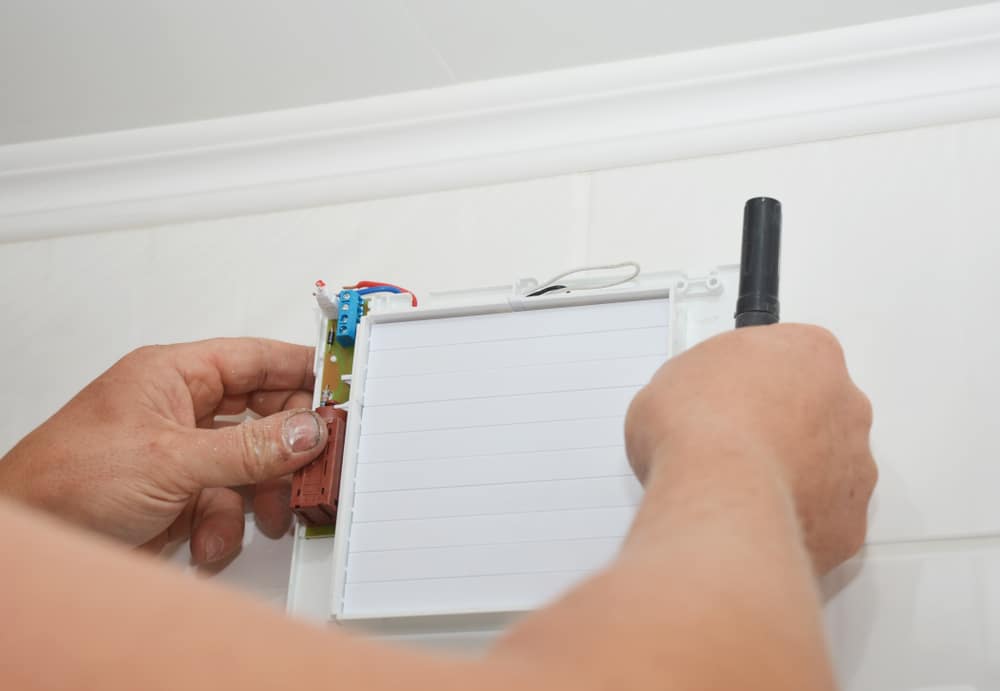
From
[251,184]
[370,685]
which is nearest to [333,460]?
[251,184]

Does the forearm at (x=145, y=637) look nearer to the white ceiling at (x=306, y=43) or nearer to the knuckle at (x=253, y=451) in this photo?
the knuckle at (x=253, y=451)

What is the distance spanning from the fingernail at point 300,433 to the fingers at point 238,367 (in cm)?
13

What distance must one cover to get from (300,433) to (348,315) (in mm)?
116

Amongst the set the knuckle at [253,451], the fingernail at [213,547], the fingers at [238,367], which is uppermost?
the fingers at [238,367]

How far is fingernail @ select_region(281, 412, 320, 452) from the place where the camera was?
931mm

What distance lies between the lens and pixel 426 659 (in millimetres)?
320

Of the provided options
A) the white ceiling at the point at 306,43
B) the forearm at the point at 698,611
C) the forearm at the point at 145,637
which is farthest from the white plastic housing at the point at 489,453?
the forearm at the point at 145,637

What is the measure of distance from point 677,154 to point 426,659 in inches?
33.0

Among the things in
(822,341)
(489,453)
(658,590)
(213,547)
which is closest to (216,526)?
(213,547)

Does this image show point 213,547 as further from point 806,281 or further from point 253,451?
point 806,281

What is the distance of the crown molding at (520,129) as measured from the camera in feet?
3.41

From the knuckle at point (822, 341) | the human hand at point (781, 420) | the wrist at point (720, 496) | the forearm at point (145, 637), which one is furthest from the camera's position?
the knuckle at point (822, 341)

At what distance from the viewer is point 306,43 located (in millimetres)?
1134

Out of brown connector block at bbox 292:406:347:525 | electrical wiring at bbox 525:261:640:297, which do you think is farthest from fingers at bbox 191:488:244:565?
electrical wiring at bbox 525:261:640:297
